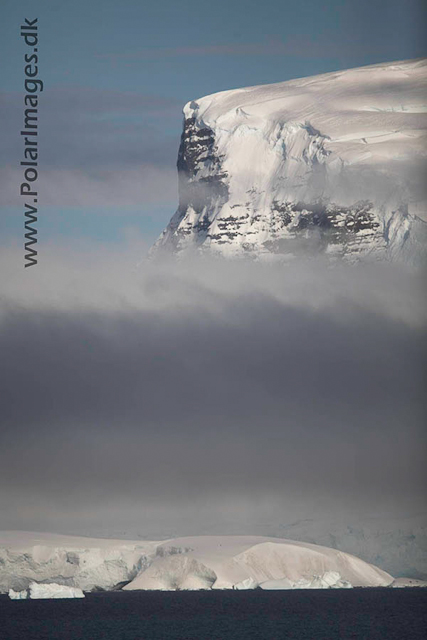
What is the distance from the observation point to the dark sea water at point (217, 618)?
104 metres

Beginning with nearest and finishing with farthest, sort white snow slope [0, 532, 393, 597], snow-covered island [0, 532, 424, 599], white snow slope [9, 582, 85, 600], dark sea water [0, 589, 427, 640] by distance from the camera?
dark sea water [0, 589, 427, 640]
white snow slope [9, 582, 85, 600]
snow-covered island [0, 532, 424, 599]
white snow slope [0, 532, 393, 597]

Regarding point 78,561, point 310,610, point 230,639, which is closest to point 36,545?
point 78,561

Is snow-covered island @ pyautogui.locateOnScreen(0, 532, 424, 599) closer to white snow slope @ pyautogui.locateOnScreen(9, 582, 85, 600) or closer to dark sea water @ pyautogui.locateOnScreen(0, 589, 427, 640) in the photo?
white snow slope @ pyautogui.locateOnScreen(9, 582, 85, 600)

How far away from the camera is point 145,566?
628 feet

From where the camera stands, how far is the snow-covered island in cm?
17775

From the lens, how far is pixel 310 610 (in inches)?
5650

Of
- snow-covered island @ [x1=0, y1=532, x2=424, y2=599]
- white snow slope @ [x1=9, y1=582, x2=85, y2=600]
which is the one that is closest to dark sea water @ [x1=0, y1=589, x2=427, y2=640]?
white snow slope @ [x1=9, y1=582, x2=85, y2=600]

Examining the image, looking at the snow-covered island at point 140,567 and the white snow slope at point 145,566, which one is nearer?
the snow-covered island at point 140,567

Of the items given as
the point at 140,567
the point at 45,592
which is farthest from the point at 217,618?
the point at 140,567

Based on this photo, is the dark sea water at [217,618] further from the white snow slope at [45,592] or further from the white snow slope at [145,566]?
the white snow slope at [145,566]

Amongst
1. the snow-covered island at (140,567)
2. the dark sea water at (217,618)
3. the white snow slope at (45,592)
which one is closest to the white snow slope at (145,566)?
the snow-covered island at (140,567)

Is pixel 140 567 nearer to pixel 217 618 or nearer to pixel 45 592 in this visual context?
pixel 45 592

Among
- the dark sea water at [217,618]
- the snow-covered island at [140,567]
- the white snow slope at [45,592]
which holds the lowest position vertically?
the dark sea water at [217,618]

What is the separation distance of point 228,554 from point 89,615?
65.2 m
